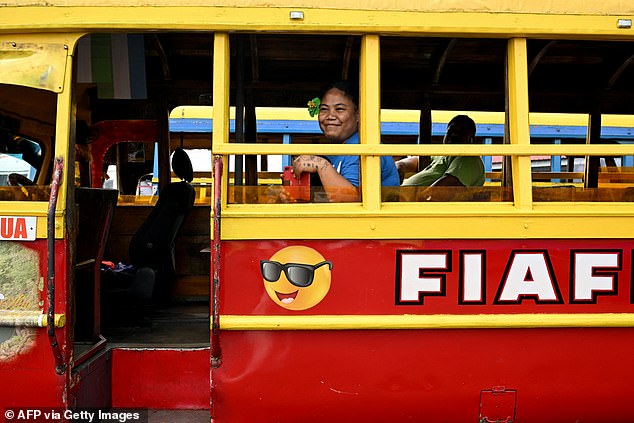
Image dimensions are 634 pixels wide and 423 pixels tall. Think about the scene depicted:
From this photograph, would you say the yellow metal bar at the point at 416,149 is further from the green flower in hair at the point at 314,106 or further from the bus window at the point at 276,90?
the green flower in hair at the point at 314,106

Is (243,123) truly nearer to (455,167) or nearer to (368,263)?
(455,167)

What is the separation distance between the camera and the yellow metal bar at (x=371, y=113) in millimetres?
2549

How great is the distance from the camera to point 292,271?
8.20ft

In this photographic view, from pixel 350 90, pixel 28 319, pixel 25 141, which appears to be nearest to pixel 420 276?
pixel 350 90

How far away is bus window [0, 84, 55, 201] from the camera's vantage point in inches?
A: 102

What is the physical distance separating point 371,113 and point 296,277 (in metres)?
0.79

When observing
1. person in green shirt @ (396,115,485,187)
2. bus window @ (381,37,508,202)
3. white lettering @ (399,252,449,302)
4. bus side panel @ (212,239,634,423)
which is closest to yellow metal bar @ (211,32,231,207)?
bus side panel @ (212,239,634,423)

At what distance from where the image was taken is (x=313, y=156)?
267 centimetres

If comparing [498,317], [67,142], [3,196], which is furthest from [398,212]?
[3,196]

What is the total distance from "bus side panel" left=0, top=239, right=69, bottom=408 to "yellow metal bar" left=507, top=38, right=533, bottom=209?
1.98 m

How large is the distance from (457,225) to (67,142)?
5.62 ft

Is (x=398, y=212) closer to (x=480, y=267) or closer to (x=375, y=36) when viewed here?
(x=480, y=267)

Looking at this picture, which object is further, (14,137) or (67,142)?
(14,137)

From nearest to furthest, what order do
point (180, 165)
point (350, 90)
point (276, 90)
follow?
point (350, 90) < point (276, 90) < point (180, 165)
